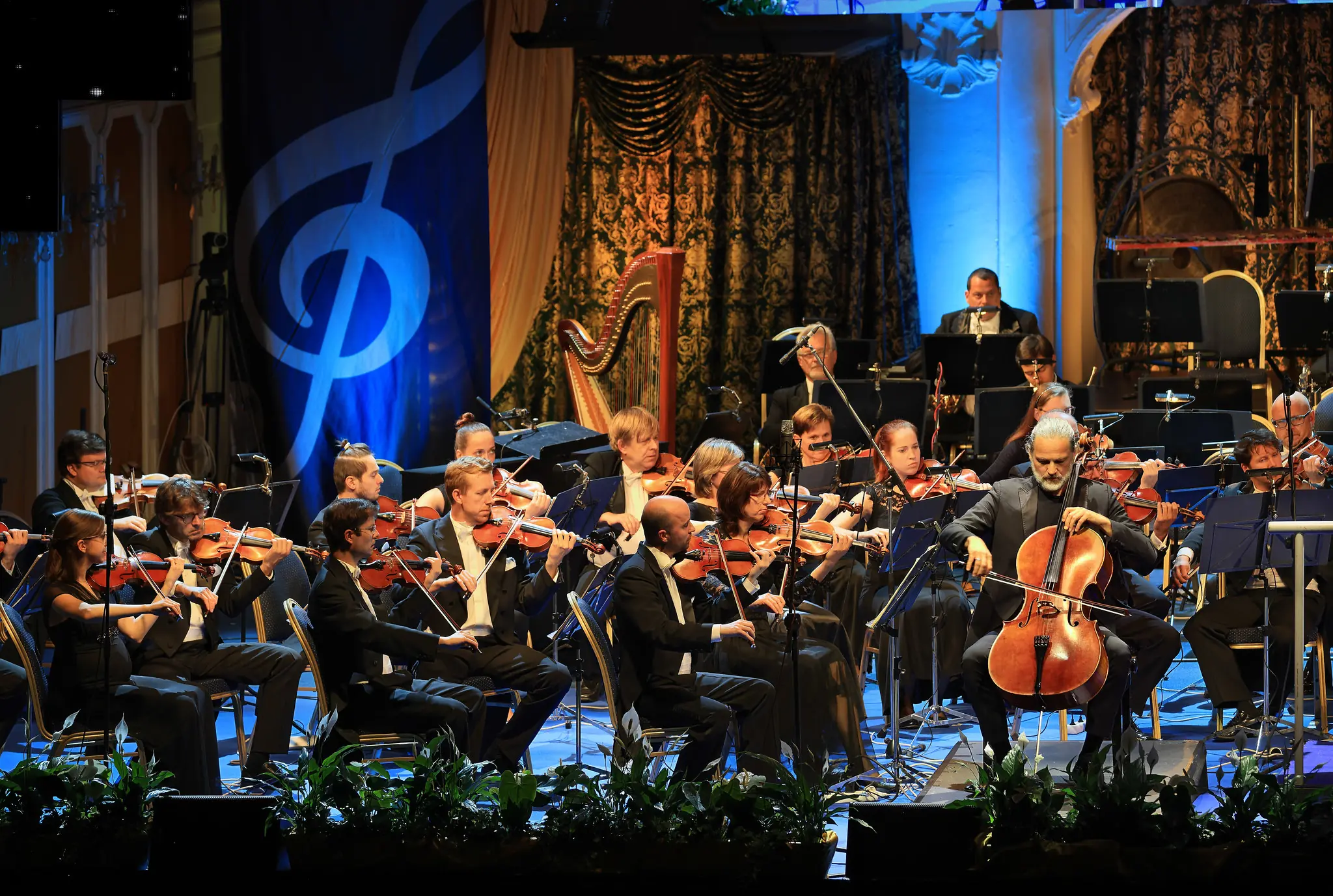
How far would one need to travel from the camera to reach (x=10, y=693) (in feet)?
17.4

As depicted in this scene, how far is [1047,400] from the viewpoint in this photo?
7.30 m

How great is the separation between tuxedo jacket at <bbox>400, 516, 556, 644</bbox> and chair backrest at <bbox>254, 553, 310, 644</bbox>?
549 mm

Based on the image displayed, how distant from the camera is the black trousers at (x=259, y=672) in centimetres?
563

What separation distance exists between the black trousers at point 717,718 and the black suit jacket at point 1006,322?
15.3 feet

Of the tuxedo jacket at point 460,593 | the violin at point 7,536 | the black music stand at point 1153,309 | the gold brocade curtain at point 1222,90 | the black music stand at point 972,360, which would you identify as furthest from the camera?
the gold brocade curtain at point 1222,90

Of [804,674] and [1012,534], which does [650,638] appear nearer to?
[804,674]

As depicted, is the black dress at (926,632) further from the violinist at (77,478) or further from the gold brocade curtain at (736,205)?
the gold brocade curtain at (736,205)

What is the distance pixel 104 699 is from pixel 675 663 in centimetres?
177

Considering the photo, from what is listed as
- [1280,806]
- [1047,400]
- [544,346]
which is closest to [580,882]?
[1280,806]

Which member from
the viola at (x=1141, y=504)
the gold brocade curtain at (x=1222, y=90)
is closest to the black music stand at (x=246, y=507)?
the viola at (x=1141, y=504)

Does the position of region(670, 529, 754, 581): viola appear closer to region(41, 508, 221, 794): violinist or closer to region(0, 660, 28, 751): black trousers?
region(41, 508, 221, 794): violinist

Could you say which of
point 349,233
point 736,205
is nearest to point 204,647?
point 349,233

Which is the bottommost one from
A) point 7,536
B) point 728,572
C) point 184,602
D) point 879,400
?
point 184,602

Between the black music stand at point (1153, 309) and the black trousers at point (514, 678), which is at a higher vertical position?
the black music stand at point (1153, 309)
